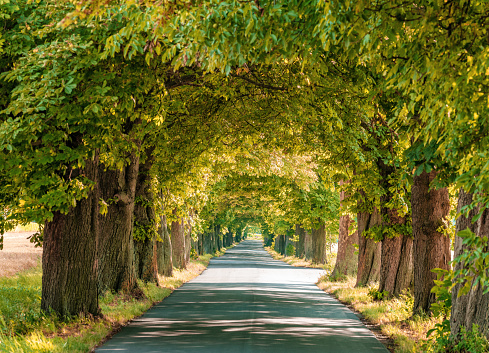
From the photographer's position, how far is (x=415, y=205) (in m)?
12.5

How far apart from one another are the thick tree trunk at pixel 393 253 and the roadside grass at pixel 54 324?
21.7ft

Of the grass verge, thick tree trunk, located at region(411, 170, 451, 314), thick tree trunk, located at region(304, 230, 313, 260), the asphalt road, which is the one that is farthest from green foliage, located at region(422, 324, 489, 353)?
thick tree trunk, located at region(304, 230, 313, 260)

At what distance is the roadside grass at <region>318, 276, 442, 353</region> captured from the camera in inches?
399

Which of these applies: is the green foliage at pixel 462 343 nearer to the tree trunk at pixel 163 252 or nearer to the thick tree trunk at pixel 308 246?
the tree trunk at pixel 163 252

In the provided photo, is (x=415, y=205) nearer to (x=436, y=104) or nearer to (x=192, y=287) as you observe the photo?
(x=436, y=104)

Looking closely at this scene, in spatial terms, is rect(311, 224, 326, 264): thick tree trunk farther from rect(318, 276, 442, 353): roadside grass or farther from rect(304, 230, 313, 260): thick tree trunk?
rect(318, 276, 442, 353): roadside grass

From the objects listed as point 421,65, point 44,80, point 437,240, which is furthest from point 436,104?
point 437,240

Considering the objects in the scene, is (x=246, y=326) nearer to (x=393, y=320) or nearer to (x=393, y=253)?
(x=393, y=320)

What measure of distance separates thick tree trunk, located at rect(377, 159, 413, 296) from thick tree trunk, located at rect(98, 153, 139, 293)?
7.09 meters

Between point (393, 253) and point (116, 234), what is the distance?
7656 mm

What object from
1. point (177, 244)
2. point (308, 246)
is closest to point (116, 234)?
point (177, 244)

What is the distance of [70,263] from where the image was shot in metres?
11.0

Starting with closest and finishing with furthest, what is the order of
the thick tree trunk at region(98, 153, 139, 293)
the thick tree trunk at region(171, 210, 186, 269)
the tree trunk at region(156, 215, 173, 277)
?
1. the thick tree trunk at region(98, 153, 139, 293)
2. the tree trunk at region(156, 215, 173, 277)
3. the thick tree trunk at region(171, 210, 186, 269)

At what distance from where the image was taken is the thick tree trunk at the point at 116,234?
15.7 meters
